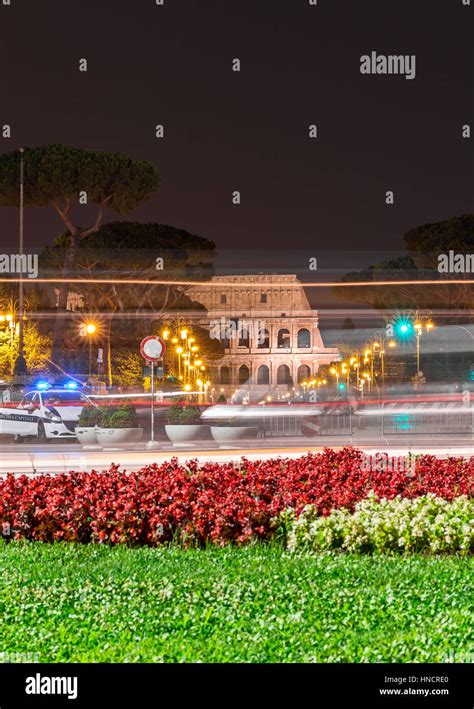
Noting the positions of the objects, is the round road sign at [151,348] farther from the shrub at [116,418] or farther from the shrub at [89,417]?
the shrub at [89,417]

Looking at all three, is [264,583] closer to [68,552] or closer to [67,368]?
[68,552]

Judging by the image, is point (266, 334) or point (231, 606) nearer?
point (231, 606)

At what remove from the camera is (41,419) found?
60.4 ft

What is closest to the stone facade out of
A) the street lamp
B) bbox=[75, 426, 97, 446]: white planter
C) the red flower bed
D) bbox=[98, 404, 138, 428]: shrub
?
the street lamp

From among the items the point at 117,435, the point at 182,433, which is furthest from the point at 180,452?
the point at 182,433

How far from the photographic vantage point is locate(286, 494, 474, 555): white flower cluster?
20.7ft

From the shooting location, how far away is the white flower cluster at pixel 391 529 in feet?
20.7

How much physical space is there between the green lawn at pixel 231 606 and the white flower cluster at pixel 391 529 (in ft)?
0.64

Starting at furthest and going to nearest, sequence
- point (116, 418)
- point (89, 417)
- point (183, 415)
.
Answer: point (183, 415) < point (89, 417) < point (116, 418)

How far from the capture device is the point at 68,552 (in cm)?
633

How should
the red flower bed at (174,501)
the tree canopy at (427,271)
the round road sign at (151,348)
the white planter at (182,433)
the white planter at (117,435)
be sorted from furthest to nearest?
the tree canopy at (427,271) < the white planter at (182,433) < the white planter at (117,435) < the round road sign at (151,348) < the red flower bed at (174,501)

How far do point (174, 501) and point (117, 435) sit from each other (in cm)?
1091

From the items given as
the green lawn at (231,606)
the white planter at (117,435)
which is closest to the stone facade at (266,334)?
the white planter at (117,435)

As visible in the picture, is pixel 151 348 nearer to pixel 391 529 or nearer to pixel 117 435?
pixel 117 435
